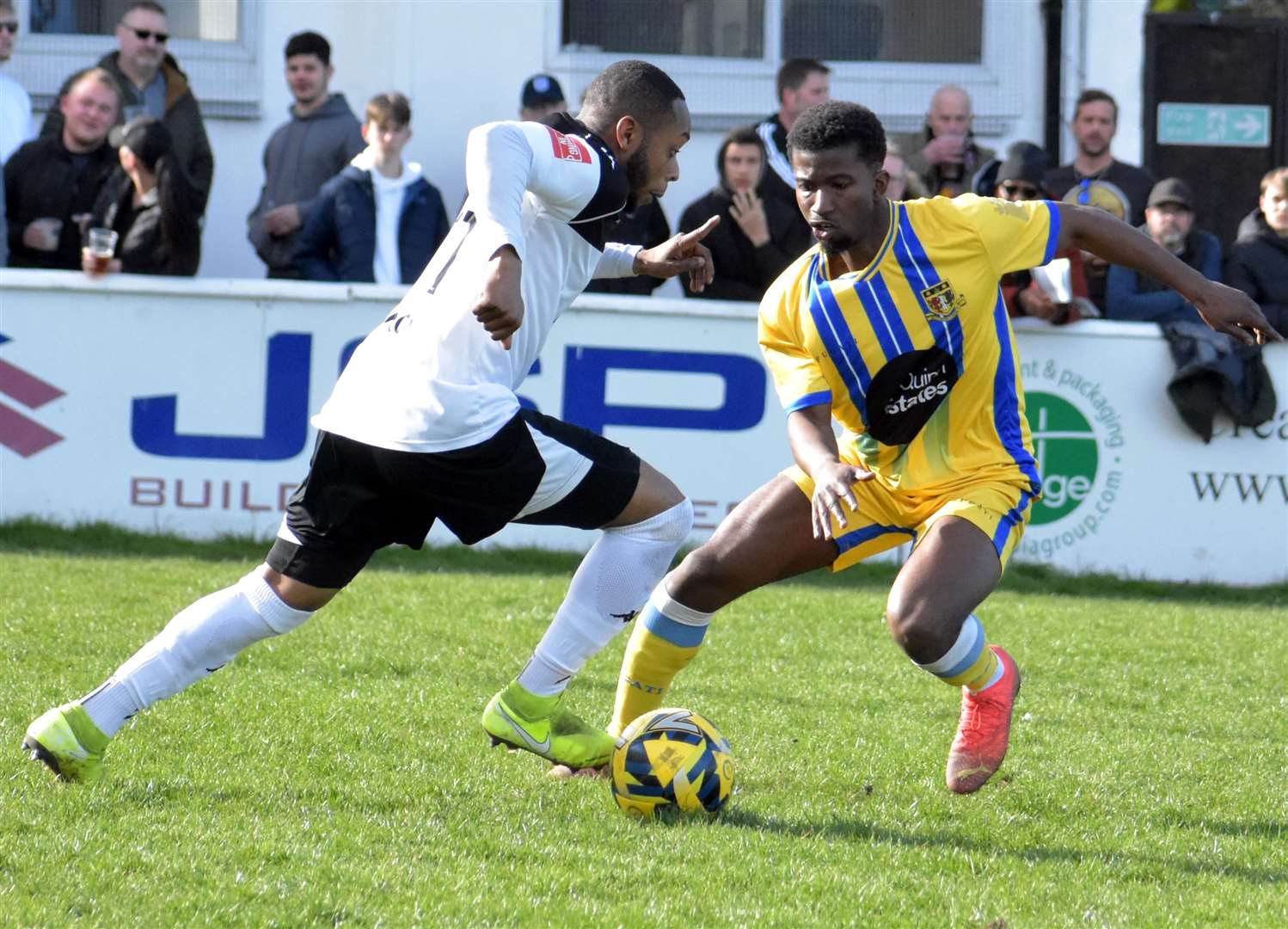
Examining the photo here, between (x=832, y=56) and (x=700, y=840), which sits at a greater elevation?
(x=832, y=56)

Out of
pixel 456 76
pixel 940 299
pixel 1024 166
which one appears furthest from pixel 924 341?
pixel 456 76

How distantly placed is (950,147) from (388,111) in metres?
3.46

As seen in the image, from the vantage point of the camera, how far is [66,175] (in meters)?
10.7

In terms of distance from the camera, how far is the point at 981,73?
13.7 metres

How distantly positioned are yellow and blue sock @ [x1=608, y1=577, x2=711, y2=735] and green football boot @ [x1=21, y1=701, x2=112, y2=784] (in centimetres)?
157

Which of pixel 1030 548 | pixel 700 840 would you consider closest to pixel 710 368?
pixel 1030 548

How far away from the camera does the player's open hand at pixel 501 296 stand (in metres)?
4.29

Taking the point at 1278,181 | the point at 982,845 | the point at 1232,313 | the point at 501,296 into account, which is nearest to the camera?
the point at 501,296

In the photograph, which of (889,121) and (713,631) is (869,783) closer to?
(713,631)

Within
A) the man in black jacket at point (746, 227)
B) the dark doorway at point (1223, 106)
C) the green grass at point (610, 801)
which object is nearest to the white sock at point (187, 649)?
the green grass at point (610, 801)

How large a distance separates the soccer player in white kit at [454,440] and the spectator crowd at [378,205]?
5.39 metres

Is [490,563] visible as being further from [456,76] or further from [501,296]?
→ [501,296]

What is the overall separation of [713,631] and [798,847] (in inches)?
142

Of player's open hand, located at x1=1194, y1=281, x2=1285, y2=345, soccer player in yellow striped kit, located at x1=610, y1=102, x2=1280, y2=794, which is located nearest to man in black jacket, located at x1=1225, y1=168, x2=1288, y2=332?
soccer player in yellow striped kit, located at x1=610, y1=102, x2=1280, y2=794
